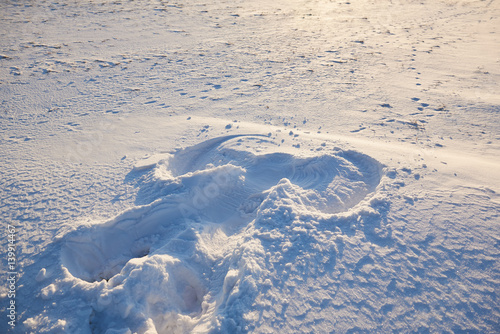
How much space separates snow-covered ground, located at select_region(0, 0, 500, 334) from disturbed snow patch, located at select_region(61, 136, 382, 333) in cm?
1

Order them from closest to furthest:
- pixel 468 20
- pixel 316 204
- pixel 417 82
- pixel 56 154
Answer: pixel 316 204 → pixel 56 154 → pixel 417 82 → pixel 468 20

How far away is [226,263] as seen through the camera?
210cm

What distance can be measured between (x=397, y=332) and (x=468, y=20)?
6826mm

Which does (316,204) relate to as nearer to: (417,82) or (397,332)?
(397,332)

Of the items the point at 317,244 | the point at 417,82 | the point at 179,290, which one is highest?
the point at 417,82

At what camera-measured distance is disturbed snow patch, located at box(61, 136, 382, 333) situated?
1842mm

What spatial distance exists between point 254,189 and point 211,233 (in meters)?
0.54

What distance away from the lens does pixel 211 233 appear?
7.59 feet

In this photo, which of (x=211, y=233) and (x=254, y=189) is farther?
(x=254, y=189)

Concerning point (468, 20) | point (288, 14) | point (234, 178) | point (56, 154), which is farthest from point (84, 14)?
point (468, 20)

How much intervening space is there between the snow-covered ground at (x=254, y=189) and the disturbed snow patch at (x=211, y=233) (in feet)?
0.04

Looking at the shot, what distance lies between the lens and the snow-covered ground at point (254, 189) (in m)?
1.82

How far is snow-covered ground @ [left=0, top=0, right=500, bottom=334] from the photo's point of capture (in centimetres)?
182

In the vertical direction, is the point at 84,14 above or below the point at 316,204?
above
